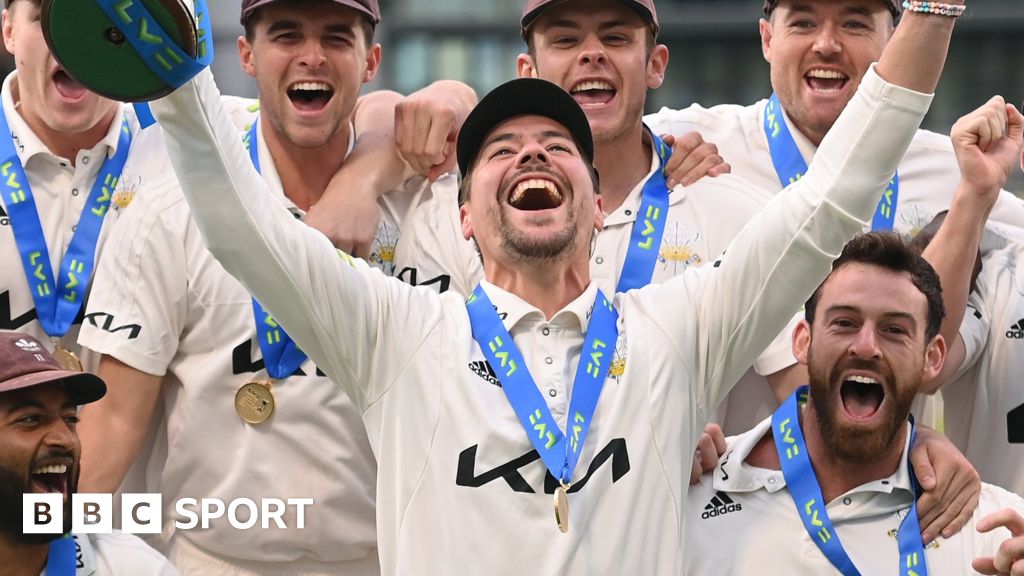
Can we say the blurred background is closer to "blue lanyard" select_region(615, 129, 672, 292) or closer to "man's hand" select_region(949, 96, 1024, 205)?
"blue lanyard" select_region(615, 129, 672, 292)

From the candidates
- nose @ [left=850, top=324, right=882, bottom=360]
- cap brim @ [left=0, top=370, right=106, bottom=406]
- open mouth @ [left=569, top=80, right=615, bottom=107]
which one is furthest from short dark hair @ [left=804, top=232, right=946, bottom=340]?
cap brim @ [left=0, top=370, right=106, bottom=406]

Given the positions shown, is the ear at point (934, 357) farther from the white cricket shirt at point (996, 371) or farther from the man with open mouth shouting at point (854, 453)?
the white cricket shirt at point (996, 371)

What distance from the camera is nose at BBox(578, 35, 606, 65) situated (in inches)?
197

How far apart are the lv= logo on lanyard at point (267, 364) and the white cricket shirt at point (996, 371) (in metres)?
1.86

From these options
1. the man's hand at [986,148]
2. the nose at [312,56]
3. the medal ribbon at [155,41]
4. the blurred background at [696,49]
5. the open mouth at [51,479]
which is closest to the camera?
the medal ribbon at [155,41]

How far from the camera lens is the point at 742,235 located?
13.1 ft

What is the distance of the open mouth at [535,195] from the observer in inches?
163

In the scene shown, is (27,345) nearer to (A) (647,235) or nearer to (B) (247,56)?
(B) (247,56)

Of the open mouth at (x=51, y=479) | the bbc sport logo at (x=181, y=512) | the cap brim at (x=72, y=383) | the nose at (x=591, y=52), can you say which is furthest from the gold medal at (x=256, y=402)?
the nose at (x=591, y=52)

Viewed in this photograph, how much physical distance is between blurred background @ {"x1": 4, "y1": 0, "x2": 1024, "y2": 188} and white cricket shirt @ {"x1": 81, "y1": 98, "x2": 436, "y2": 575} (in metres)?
8.92

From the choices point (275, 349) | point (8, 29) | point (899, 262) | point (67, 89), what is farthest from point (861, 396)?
point (8, 29)

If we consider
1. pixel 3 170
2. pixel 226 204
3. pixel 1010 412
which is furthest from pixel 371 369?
pixel 1010 412

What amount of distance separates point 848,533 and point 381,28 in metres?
9.97

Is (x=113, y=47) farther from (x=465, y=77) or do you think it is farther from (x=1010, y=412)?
(x=465, y=77)
